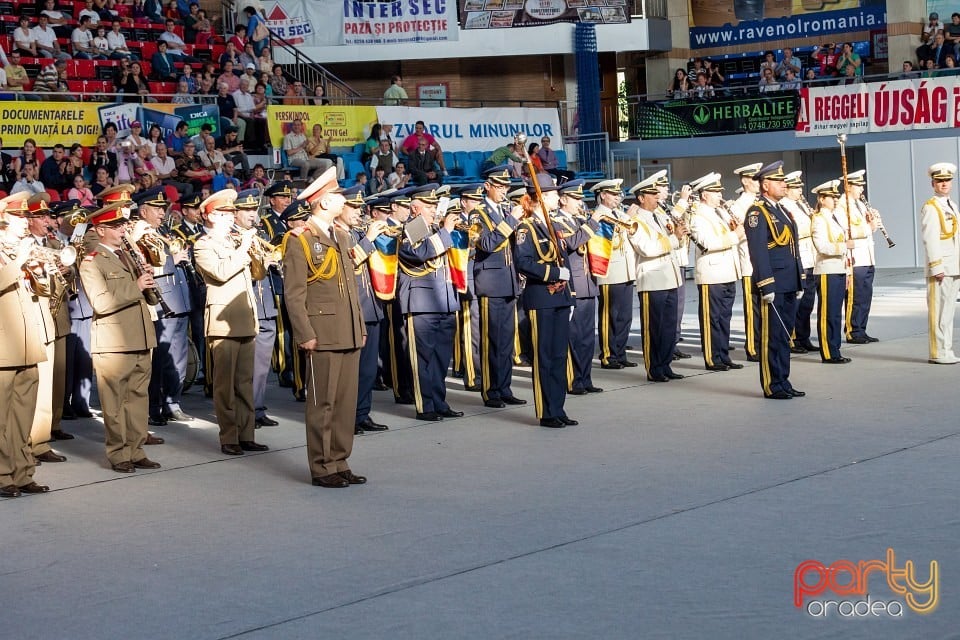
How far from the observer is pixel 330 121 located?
22.1 metres

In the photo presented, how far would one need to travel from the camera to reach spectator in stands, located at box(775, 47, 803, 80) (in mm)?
27609

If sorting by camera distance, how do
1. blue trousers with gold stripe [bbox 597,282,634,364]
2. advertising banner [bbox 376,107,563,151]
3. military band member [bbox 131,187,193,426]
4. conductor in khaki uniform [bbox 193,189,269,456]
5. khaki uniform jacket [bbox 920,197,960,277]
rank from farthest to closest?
1. advertising banner [bbox 376,107,563,151]
2. blue trousers with gold stripe [bbox 597,282,634,364]
3. khaki uniform jacket [bbox 920,197,960,277]
4. military band member [bbox 131,187,193,426]
5. conductor in khaki uniform [bbox 193,189,269,456]

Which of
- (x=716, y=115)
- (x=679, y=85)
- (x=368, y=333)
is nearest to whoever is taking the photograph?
(x=368, y=333)

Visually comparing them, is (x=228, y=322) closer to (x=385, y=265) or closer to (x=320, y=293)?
(x=320, y=293)

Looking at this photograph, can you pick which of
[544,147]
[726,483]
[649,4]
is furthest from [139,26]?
[726,483]

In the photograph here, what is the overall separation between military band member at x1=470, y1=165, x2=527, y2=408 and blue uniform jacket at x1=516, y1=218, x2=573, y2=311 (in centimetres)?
87

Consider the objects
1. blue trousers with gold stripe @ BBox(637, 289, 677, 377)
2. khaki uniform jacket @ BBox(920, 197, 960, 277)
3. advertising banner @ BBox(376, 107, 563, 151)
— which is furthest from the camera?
advertising banner @ BBox(376, 107, 563, 151)

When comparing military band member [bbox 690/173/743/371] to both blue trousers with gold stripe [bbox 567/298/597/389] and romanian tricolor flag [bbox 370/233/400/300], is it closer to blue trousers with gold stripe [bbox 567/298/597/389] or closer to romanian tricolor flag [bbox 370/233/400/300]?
blue trousers with gold stripe [bbox 567/298/597/389]

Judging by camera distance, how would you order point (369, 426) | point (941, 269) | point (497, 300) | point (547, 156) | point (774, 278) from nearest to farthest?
point (369, 426), point (774, 278), point (497, 300), point (941, 269), point (547, 156)

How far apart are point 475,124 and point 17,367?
17331 millimetres

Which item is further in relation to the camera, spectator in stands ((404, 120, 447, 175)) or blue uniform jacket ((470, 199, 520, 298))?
spectator in stands ((404, 120, 447, 175))

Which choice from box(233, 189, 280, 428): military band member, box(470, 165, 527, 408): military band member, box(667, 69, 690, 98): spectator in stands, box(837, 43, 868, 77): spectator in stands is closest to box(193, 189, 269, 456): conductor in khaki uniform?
box(233, 189, 280, 428): military band member

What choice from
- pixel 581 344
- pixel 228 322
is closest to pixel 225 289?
pixel 228 322

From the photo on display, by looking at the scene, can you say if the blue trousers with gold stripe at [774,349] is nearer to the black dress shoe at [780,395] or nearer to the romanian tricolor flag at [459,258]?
the black dress shoe at [780,395]
